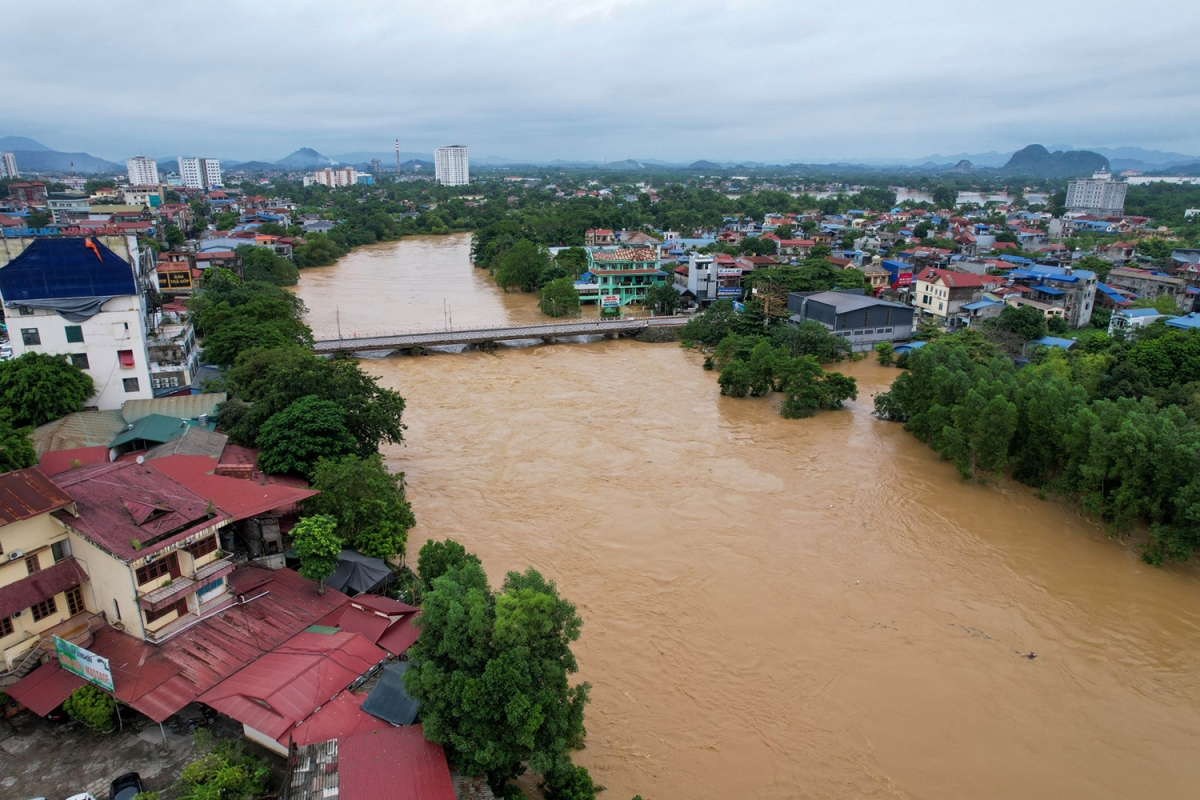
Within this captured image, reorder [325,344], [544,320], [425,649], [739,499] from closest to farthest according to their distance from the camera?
[425,649]
[739,499]
[325,344]
[544,320]

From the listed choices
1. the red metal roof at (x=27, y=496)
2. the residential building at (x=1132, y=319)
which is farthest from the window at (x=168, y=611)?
the residential building at (x=1132, y=319)

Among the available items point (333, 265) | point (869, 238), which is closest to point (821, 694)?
point (333, 265)

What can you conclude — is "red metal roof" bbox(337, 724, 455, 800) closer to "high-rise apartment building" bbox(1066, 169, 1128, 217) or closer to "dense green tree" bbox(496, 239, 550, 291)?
"dense green tree" bbox(496, 239, 550, 291)

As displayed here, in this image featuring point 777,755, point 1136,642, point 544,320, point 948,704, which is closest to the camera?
point 777,755

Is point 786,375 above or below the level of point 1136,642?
above

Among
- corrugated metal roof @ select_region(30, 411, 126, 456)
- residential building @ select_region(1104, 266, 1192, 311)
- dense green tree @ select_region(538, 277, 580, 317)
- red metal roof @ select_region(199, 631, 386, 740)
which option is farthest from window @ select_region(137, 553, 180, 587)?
residential building @ select_region(1104, 266, 1192, 311)

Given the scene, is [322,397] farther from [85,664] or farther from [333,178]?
[333,178]

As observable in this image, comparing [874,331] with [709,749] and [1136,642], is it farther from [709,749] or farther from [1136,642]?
[709,749]
